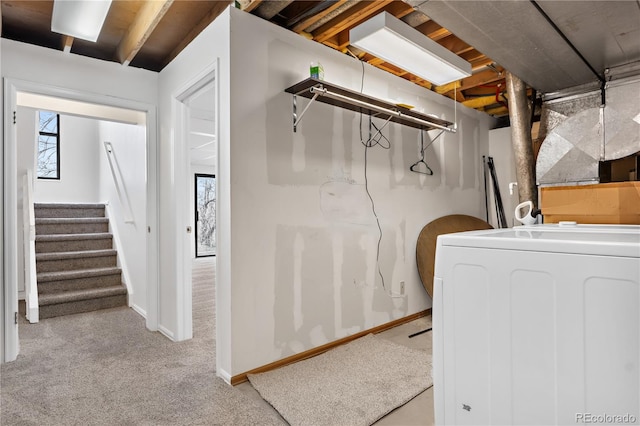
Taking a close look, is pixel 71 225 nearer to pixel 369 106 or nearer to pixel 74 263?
pixel 74 263

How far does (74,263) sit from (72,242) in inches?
14.5

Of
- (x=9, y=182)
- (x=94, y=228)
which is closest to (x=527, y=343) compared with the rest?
(x=9, y=182)

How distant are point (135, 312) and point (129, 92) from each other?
7.39ft

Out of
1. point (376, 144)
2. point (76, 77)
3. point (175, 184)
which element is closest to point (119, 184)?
point (76, 77)

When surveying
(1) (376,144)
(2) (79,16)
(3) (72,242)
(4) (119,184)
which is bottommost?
(3) (72,242)

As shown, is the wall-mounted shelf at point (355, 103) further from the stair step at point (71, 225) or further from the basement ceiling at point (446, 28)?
the stair step at point (71, 225)

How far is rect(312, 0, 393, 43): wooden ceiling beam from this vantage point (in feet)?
7.86

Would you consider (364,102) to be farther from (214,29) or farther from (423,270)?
(423,270)

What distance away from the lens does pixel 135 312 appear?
3738 millimetres

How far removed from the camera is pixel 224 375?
2207 millimetres

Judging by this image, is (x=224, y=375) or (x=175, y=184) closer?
(x=224, y=375)

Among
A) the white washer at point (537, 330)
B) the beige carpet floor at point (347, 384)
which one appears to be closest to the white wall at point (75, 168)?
the beige carpet floor at point (347, 384)

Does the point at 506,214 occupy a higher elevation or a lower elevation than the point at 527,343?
higher

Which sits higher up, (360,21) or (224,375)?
(360,21)
